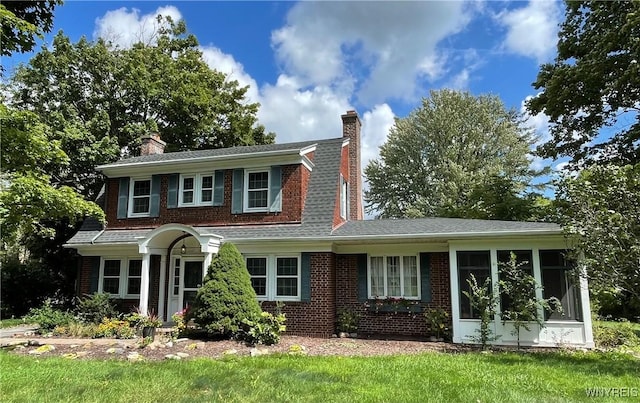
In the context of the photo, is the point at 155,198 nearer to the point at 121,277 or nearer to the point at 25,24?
the point at 121,277

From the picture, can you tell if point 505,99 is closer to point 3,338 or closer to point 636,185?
point 636,185

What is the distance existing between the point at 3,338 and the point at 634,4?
71.4 ft

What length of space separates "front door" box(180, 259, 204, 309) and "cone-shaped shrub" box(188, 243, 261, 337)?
9.99 ft

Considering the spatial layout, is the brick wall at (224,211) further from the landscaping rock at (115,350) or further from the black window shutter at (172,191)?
the landscaping rock at (115,350)

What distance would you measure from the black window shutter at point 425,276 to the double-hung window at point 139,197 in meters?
9.67

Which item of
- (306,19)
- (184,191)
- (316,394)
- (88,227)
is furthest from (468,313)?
(88,227)

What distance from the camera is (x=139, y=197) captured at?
15.8 metres

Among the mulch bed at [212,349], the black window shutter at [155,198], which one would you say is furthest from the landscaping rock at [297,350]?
the black window shutter at [155,198]

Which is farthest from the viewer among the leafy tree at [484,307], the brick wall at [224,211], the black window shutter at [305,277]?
the brick wall at [224,211]

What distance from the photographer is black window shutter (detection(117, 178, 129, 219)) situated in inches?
620

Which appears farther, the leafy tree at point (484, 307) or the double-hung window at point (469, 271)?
the double-hung window at point (469, 271)

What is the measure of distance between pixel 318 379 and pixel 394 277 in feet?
21.9

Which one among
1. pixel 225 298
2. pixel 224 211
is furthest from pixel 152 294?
pixel 225 298

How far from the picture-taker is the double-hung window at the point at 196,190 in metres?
15.0
